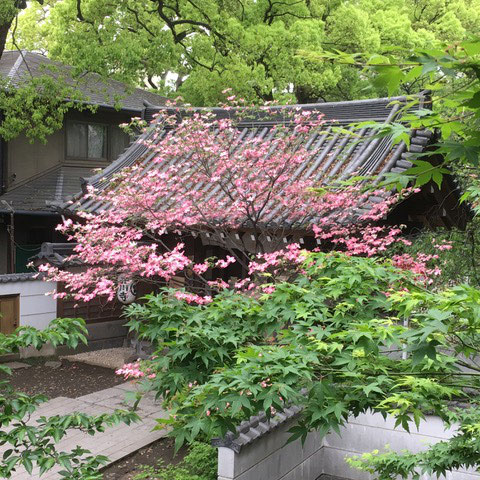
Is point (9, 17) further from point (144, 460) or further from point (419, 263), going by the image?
point (419, 263)

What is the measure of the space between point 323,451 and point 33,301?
868 centimetres

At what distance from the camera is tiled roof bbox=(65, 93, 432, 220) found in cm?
1029

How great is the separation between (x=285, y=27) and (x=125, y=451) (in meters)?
16.6

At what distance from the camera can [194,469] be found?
812 cm

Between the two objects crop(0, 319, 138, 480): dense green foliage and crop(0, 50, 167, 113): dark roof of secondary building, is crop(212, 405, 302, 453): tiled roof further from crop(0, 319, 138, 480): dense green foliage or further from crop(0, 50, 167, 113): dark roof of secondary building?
crop(0, 50, 167, 113): dark roof of secondary building

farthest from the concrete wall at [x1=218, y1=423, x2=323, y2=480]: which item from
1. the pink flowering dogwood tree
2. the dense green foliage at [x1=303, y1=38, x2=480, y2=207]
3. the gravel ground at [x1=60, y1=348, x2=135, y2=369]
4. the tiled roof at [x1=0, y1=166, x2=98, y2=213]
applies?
the tiled roof at [x1=0, y1=166, x2=98, y2=213]

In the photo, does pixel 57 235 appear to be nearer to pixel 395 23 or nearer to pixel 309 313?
pixel 395 23

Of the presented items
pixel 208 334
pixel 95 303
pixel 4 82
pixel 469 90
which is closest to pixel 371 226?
pixel 208 334

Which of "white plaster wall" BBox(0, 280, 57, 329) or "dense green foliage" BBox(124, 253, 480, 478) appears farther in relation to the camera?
"white plaster wall" BBox(0, 280, 57, 329)

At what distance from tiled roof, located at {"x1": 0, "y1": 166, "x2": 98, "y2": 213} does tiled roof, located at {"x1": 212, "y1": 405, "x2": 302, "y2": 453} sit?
14.0 meters

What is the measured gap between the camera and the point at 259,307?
4.78 meters

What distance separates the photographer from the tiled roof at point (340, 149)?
10289mm

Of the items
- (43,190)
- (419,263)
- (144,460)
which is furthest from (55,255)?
(419,263)

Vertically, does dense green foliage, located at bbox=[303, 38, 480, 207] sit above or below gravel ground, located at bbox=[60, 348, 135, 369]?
above
